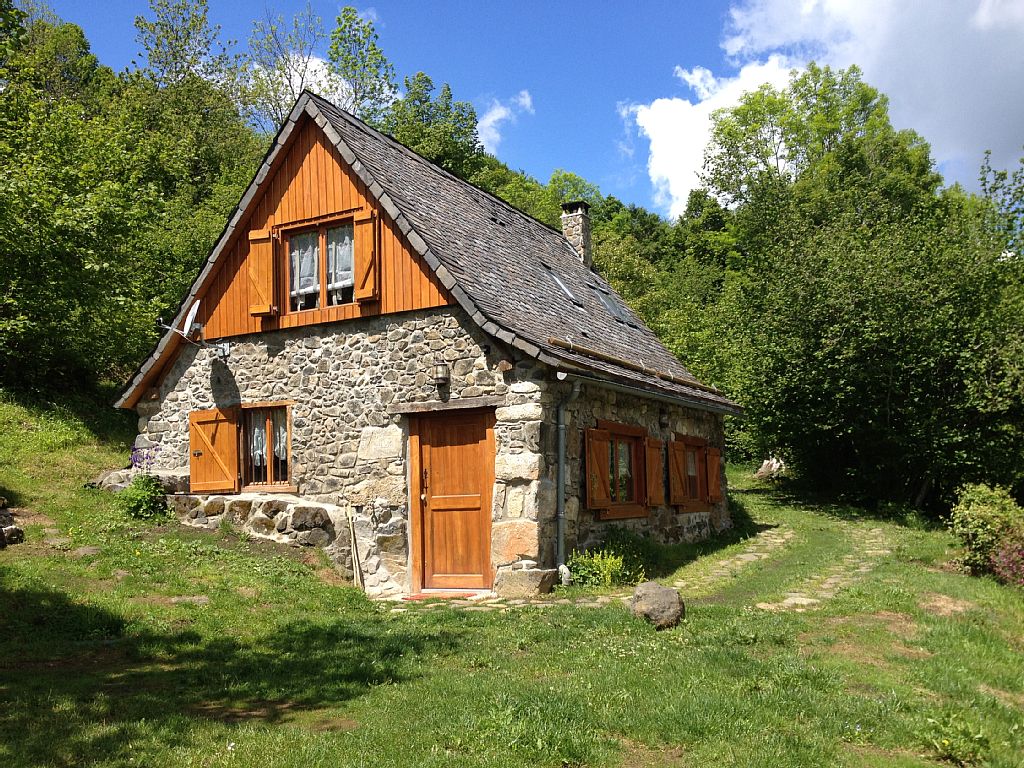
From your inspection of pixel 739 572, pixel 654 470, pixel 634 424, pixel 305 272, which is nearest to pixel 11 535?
pixel 305 272

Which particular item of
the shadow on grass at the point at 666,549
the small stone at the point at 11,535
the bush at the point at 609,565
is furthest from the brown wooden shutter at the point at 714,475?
the small stone at the point at 11,535

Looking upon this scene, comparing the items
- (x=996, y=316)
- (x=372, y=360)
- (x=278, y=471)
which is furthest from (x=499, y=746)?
(x=996, y=316)

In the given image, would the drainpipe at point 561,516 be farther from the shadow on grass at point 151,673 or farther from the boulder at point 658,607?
the shadow on grass at point 151,673

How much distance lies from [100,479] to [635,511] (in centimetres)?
914

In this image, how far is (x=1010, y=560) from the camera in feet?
34.4

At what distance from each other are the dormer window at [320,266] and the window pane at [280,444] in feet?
5.51

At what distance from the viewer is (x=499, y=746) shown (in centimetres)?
485

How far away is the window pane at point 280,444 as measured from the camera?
12906 millimetres

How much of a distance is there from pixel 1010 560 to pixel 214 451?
38.1 feet

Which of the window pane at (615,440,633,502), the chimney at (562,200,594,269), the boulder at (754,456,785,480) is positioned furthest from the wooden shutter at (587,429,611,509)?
the boulder at (754,456,785,480)

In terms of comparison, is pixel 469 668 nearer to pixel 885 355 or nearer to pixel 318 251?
pixel 318 251

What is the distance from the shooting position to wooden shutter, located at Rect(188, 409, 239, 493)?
13.2 m

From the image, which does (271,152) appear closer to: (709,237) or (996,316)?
(996,316)

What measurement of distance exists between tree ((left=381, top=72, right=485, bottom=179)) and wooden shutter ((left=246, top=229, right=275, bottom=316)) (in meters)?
20.2
